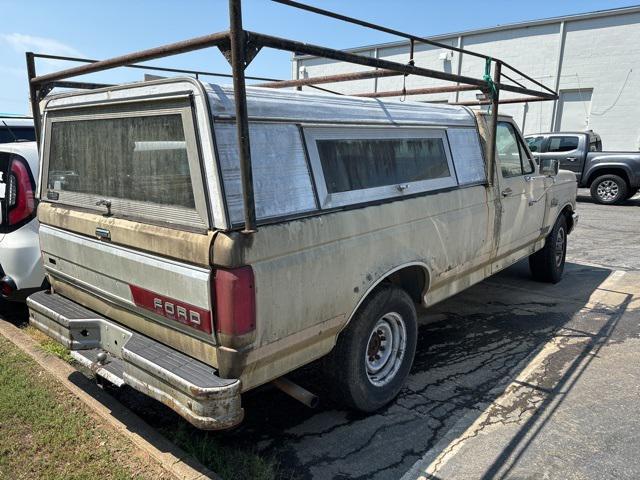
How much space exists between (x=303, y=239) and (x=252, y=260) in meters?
0.35

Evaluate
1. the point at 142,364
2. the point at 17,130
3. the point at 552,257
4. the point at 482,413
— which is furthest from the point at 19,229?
the point at 552,257

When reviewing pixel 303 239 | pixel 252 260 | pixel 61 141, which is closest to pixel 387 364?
pixel 303 239

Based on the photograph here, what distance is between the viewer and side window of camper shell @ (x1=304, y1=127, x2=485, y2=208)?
9.32 ft

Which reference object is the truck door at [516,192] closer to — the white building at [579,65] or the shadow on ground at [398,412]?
the shadow on ground at [398,412]

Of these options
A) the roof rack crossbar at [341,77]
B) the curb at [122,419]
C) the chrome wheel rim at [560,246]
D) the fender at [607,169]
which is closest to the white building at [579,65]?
the fender at [607,169]

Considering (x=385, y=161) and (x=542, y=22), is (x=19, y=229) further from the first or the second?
(x=542, y=22)

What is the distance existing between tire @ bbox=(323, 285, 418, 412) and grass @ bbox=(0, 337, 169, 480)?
113cm

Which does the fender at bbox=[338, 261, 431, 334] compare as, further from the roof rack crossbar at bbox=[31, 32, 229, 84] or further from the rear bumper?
the roof rack crossbar at bbox=[31, 32, 229, 84]

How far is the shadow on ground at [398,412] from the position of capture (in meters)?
2.86

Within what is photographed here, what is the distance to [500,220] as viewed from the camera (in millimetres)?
4523

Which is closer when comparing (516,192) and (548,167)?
(516,192)

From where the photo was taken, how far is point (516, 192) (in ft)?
15.8

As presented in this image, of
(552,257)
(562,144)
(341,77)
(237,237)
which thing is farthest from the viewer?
(562,144)

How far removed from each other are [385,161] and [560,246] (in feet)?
13.5
